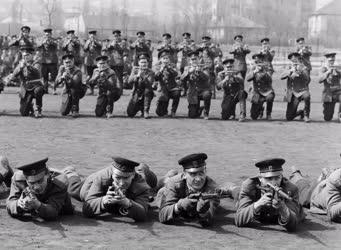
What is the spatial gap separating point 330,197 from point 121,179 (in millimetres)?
2518

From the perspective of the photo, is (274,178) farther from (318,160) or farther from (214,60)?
(214,60)

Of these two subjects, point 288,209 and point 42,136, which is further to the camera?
point 42,136

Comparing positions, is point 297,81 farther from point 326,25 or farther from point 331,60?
point 326,25

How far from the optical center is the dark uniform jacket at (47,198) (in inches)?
311

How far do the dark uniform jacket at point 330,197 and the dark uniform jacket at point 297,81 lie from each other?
29.6 ft

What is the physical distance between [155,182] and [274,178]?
2211 millimetres

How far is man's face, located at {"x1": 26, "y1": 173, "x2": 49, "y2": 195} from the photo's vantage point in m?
7.85

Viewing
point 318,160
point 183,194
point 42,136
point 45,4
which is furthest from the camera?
point 45,4

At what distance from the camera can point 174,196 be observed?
8055mm

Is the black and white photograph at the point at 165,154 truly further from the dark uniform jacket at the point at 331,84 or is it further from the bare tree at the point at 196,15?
the bare tree at the point at 196,15

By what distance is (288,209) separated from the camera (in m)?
7.75

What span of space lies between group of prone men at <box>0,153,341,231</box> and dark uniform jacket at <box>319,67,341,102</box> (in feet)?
31.8

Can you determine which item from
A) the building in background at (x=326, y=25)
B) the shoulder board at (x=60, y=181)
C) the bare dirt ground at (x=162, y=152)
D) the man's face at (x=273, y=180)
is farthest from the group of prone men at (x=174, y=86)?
the building in background at (x=326, y=25)

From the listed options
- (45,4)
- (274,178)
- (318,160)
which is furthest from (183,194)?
(45,4)
